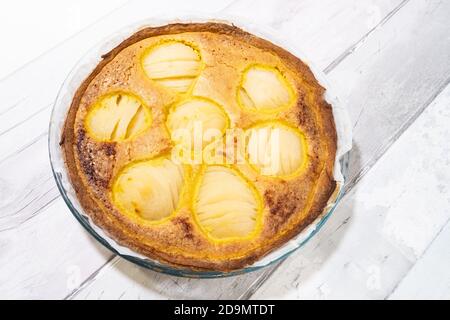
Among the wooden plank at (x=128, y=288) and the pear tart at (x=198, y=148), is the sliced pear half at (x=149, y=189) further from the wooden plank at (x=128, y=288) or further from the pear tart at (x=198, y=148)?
the wooden plank at (x=128, y=288)

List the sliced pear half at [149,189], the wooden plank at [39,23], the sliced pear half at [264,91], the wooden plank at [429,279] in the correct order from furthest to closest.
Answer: the wooden plank at [39,23] < the wooden plank at [429,279] < the sliced pear half at [264,91] < the sliced pear half at [149,189]

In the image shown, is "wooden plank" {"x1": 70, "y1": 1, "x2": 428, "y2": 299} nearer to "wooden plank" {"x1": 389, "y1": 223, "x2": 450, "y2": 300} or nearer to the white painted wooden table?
the white painted wooden table

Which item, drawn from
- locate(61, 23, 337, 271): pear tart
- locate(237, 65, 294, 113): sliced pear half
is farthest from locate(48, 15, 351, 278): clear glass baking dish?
locate(237, 65, 294, 113): sliced pear half

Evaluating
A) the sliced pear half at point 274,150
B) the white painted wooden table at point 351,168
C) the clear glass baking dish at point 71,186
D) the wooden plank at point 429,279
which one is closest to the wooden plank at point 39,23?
the white painted wooden table at point 351,168

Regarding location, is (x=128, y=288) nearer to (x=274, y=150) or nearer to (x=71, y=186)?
(x=71, y=186)

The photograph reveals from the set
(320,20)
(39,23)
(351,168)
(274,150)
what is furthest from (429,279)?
(39,23)

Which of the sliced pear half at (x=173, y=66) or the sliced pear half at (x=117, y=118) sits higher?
the sliced pear half at (x=173, y=66)

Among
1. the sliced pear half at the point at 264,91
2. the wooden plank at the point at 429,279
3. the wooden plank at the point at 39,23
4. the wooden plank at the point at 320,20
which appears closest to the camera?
the sliced pear half at the point at 264,91

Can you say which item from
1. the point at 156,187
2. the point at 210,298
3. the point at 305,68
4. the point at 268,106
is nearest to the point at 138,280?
the point at 210,298
